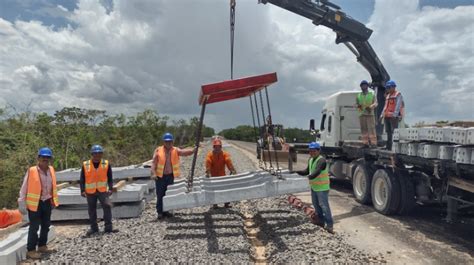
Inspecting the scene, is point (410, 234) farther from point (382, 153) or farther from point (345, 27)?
point (345, 27)

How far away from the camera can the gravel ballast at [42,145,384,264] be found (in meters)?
5.90

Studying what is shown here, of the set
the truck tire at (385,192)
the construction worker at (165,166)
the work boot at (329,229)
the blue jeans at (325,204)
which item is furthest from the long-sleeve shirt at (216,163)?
the truck tire at (385,192)

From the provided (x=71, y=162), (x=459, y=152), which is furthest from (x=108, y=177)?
(x=71, y=162)

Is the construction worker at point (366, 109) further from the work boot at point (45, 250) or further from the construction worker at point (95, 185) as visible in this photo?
the work boot at point (45, 250)

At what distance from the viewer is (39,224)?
21.1 feet

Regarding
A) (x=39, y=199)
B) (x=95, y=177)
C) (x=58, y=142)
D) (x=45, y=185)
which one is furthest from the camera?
(x=58, y=142)

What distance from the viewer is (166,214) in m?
8.56

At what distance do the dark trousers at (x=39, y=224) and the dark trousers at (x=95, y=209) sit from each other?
0.99 meters

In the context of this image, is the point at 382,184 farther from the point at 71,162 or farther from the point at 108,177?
the point at 71,162

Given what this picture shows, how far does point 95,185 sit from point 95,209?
0.46m

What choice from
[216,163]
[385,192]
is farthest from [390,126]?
[216,163]

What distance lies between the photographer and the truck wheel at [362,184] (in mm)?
10164

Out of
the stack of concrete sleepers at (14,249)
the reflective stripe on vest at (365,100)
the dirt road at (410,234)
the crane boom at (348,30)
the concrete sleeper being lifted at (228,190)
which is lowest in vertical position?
the dirt road at (410,234)

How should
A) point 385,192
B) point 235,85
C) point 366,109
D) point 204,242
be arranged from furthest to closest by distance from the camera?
point 366,109, point 385,192, point 235,85, point 204,242
